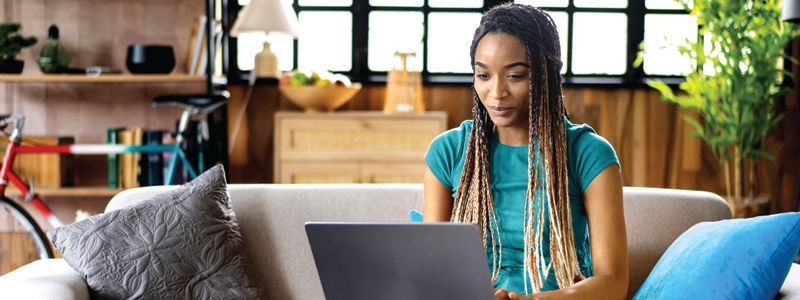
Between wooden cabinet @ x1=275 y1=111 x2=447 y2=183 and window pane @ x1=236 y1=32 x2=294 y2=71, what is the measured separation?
57cm

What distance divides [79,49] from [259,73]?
33.3 inches

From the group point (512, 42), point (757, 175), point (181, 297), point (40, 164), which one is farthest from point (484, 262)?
point (757, 175)

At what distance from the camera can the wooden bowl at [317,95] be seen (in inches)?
167

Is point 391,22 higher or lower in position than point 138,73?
higher

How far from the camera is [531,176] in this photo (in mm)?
1635

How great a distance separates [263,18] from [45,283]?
2502 mm

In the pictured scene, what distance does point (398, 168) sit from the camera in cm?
419

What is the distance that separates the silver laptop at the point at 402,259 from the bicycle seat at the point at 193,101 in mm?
2568

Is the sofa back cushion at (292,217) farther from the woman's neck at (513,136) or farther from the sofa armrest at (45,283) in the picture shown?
the woman's neck at (513,136)

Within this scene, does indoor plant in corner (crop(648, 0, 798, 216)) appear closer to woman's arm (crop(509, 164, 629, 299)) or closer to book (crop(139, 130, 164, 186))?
book (crop(139, 130, 164, 186))

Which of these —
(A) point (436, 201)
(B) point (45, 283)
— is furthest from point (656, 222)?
(B) point (45, 283)

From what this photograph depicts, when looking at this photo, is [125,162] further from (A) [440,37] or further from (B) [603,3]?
(B) [603,3]

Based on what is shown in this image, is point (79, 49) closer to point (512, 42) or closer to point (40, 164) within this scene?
point (40, 164)

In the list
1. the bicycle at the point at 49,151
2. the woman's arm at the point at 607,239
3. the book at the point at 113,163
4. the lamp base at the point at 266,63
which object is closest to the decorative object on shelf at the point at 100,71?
the book at the point at 113,163
